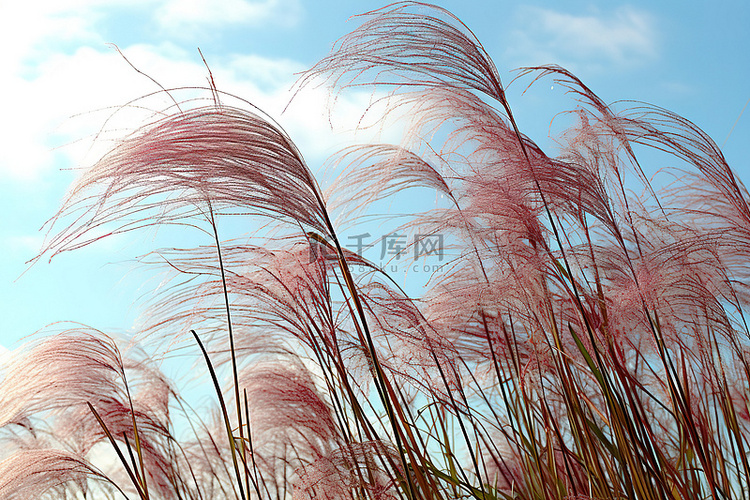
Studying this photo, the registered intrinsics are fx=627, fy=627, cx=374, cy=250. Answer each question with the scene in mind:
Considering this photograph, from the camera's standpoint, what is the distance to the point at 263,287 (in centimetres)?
153

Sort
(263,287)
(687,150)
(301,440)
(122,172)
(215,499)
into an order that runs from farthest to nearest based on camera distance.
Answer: (215,499) < (301,440) < (687,150) < (263,287) < (122,172)

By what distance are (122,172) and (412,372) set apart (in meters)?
1.03

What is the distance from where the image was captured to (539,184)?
1.79 meters

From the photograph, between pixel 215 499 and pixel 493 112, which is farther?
pixel 215 499

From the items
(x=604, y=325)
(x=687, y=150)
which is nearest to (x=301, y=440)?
(x=604, y=325)

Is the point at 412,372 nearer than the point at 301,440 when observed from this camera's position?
Yes

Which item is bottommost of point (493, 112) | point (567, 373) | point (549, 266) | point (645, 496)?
point (645, 496)

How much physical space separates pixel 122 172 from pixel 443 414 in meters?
1.29

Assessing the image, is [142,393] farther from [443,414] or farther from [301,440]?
[443,414]

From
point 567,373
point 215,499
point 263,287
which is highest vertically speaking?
point 263,287

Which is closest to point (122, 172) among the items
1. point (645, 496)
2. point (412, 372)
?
point (412, 372)

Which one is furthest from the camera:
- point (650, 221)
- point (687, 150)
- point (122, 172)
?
point (650, 221)

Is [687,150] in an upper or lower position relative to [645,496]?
upper

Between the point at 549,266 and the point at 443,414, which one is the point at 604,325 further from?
the point at 443,414
